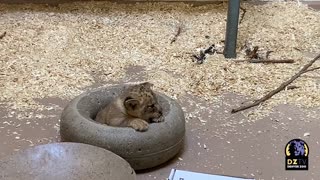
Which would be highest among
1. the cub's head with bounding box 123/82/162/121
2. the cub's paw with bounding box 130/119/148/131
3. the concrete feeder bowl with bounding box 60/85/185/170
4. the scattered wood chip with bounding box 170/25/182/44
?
the scattered wood chip with bounding box 170/25/182/44

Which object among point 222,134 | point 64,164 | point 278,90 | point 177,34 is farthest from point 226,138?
point 177,34

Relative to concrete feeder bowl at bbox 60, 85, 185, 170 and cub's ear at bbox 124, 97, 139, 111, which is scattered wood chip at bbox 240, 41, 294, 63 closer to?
concrete feeder bowl at bbox 60, 85, 185, 170

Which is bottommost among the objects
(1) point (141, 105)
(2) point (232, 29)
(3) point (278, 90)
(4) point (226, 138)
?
(4) point (226, 138)

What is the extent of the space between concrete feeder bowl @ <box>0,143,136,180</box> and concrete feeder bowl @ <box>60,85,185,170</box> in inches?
4.3

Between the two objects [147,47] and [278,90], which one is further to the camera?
[147,47]

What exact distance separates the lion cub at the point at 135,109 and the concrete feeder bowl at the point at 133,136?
2.7 inches

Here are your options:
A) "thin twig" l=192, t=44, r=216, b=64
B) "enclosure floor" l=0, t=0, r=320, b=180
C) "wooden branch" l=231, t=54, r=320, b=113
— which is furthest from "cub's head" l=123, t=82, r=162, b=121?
"thin twig" l=192, t=44, r=216, b=64

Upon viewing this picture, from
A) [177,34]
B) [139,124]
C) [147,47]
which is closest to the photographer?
[139,124]

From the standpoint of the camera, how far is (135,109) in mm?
2633

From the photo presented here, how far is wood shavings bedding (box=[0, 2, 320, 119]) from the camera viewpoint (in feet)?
11.7

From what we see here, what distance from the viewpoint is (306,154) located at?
2.76 m

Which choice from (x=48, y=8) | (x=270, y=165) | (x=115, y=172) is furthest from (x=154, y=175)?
(x=48, y=8)

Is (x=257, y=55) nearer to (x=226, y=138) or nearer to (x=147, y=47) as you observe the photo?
(x=147, y=47)

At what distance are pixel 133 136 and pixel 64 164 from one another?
0.33 meters
